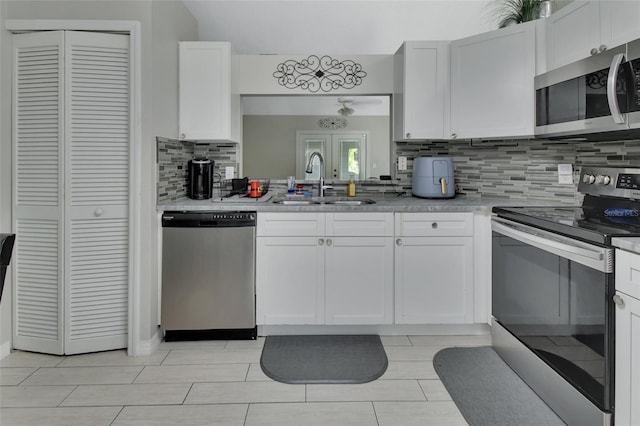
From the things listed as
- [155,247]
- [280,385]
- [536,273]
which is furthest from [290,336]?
[536,273]

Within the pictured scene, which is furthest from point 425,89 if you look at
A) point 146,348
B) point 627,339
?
point 146,348

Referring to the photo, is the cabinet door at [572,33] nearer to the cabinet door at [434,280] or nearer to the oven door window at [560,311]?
the oven door window at [560,311]

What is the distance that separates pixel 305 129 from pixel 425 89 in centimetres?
99

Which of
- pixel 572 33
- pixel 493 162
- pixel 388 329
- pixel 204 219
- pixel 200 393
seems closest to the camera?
pixel 200 393

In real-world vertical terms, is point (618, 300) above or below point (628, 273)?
below

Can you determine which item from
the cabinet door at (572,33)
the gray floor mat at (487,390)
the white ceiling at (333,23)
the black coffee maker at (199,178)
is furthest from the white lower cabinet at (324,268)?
the white ceiling at (333,23)

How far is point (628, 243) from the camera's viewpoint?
1.44 metres

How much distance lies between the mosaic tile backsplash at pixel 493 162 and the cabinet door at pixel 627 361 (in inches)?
48.5

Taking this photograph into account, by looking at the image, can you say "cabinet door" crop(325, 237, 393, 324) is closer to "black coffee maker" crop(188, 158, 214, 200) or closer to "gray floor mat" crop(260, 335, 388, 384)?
"gray floor mat" crop(260, 335, 388, 384)

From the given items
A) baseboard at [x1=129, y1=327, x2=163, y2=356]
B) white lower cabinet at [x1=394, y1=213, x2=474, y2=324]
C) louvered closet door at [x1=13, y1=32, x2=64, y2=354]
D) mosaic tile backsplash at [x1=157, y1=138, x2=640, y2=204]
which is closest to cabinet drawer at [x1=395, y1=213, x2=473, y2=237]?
white lower cabinet at [x1=394, y1=213, x2=474, y2=324]

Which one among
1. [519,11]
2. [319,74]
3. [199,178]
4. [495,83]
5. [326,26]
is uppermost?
[326,26]

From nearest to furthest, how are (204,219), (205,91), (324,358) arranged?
(324,358)
(204,219)
(205,91)

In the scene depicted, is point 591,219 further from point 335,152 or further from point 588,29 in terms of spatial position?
point 335,152

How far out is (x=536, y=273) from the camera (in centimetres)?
202
